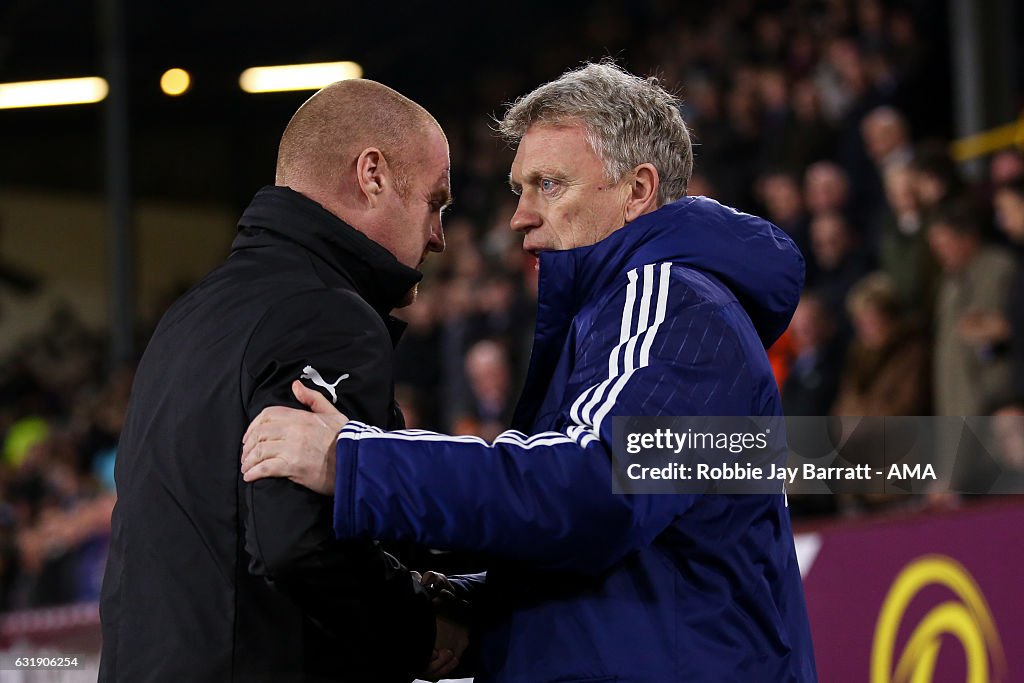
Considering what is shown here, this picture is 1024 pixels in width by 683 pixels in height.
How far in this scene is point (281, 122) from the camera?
1964cm

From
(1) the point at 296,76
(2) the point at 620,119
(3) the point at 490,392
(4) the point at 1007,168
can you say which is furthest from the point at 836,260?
(1) the point at 296,76

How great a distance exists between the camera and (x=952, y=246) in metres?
5.93

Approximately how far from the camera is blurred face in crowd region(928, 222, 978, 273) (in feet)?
19.3

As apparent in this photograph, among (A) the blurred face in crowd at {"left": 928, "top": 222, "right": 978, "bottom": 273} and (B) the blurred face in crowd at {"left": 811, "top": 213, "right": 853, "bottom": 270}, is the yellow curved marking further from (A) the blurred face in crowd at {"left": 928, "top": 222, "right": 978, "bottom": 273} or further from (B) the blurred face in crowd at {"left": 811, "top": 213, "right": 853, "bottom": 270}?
(B) the blurred face in crowd at {"left": 811, "top": 213, "right": 853, "bottom": 270}

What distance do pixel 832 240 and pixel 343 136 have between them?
4812 mm

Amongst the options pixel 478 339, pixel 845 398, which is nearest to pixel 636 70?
pixel 478 339

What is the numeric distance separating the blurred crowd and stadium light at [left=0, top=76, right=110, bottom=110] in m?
4.10

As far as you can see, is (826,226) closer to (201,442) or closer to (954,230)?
(954,230)

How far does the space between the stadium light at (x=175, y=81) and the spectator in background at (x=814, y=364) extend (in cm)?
1315

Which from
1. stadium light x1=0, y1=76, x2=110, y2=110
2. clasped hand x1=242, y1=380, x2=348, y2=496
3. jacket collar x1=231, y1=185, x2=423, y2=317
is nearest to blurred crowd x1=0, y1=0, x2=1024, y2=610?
jacket collar x1=231, y1=185, x2=423, y2=317

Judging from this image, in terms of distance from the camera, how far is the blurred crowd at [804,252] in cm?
593

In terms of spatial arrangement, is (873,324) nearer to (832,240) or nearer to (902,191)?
(902,191)

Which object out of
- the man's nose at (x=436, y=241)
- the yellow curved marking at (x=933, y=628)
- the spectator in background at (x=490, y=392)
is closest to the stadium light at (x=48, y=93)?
the spectator in background at (x=490, y=392)
